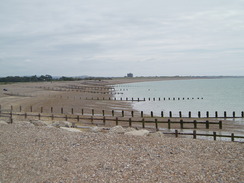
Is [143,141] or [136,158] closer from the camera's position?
[136,158]

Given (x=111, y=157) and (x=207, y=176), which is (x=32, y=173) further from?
(x=207, y=176)

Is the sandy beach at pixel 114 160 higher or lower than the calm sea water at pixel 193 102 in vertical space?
Result: higher

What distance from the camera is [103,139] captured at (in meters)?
13.8

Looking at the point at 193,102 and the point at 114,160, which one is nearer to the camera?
the point at 114,160

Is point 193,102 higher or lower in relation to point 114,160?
lower

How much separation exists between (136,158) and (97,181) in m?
2.57

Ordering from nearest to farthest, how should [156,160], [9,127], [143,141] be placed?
[156,160]
[143,141]
[9,127]

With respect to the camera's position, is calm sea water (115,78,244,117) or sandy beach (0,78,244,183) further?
calm sea water (115,78,244,117)

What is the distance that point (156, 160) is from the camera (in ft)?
33.5

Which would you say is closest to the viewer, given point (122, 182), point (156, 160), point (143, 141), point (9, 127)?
point (122, 182)

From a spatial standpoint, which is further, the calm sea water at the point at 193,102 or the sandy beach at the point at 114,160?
the calm sea water at the point at 193,102

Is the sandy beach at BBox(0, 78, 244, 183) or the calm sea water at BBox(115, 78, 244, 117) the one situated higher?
the sandy beach at BBox(0, 78, 244, 183)

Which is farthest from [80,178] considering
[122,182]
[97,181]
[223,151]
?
[223,151]

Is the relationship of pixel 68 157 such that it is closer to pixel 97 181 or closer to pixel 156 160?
pixel 97 181
